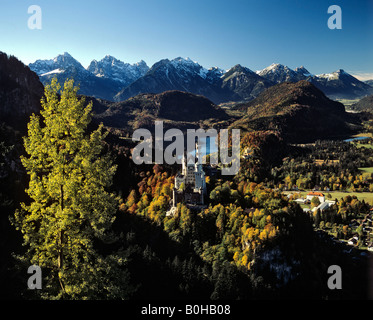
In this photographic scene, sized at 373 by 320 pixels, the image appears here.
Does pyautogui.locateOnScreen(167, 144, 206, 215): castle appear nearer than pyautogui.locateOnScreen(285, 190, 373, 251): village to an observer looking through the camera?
Yes

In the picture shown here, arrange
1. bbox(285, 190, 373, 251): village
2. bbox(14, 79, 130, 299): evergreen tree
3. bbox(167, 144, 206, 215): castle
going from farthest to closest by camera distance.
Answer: bbox(285, 190, 373, 251): village, bbox(167, 144, 206, 215): castle, bbox(14, 79, 130, 299): evergreen tree

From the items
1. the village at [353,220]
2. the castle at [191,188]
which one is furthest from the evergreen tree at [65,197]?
the village at [353,220]

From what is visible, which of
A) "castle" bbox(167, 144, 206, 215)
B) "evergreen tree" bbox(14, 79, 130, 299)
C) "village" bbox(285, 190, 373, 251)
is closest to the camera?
"evergreen tree" bbox(14, 79, 130, 299)

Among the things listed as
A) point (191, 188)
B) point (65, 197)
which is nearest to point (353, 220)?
point (191, 188)

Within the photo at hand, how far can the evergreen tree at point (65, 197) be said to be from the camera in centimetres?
1141

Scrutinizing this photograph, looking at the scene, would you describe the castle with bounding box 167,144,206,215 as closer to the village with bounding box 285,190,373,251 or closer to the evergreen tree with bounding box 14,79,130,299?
the village with bounding box 285,190,373,251

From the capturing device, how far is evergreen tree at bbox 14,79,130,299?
1141 cm

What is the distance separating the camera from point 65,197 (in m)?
11.5

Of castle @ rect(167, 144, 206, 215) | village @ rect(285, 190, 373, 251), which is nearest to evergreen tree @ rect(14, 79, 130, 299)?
castle @ rect(167, 144, 206, 215)

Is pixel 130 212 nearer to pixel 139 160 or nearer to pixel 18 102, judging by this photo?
pixel 139 160

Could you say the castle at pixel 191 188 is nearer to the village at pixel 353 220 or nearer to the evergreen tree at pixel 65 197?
the village at pixel 353 220

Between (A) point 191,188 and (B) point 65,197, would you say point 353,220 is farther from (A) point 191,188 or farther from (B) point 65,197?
(B) point 65,197
